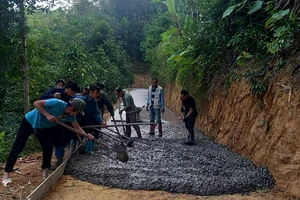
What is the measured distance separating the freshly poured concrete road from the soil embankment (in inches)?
10.2

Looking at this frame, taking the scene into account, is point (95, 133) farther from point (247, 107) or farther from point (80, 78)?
point (80, 78)

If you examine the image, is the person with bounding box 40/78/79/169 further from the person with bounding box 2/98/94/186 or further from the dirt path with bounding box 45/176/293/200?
the dirt path with bounding box 45/176/293/200

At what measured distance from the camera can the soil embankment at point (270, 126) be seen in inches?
156

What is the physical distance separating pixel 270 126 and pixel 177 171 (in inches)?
71.1

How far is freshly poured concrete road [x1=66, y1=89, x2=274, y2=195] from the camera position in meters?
3.94

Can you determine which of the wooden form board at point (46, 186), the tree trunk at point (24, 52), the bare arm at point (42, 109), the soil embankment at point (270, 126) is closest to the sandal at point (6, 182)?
the wooden form board at point (46, 186)

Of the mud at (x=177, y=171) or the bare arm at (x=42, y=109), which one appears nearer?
the bare arm at (x=42, y=109)

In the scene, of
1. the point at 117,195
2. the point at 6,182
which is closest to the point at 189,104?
the point at 117,195

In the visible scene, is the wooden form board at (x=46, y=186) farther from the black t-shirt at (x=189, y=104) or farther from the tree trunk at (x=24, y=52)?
the black t-shirt at (x=189, y=104)

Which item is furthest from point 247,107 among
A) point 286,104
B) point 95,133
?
point 95,133

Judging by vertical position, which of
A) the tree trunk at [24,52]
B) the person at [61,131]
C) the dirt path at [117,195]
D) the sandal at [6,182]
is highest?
the tree trunk at [24,52]

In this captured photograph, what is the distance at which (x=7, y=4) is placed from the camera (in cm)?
657

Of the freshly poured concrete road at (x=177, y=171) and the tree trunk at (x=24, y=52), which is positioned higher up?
the tree trunk at (x=24, y=52)

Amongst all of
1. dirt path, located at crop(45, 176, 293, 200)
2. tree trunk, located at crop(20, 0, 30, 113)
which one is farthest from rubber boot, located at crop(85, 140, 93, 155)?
tree trunk, located at crop(20, 0, 30, 113)
